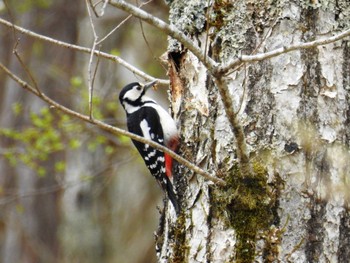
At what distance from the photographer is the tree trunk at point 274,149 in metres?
3.39

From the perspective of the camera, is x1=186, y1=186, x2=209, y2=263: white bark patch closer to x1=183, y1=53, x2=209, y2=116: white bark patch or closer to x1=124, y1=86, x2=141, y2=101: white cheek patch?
x1=183, y1=53, x2=209, y2=116: white bark patch

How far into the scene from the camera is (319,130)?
3.48m

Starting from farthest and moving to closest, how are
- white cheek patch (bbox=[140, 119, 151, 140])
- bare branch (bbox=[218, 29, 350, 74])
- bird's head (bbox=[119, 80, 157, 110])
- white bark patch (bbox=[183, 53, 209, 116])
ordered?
1. bird's head (bbox=[119, 80, 157, 110])
2. white cheek patch (bbox=[140, 119, 151, 140])
3. white bark patch (bbox=[183, 53, 209, 116])
4. bare branch (bbox=[218, 29, 350, 74])

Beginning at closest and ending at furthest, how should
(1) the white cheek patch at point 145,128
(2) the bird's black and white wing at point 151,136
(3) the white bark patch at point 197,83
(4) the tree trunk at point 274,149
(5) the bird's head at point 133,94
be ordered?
(4) the tree trunk at point 274,149
(3) the white bark patch at point 197,83
(2) the bird's black and white wing at point 151,136
(1) the white cheek patch at point 145,128
(5) the bird's head at point 133,94

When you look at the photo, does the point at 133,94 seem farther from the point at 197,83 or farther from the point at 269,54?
the point at 269,54

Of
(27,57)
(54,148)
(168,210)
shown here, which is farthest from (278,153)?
(27,57)

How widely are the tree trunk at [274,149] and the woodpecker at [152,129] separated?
0.31 m

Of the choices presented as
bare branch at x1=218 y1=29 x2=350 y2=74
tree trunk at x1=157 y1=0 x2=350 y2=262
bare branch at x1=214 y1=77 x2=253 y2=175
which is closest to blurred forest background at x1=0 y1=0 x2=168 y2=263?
tree trunk at x1=157 y1=0 x2=350 y2=262

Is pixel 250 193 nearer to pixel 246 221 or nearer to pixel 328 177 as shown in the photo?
pixel 246 221

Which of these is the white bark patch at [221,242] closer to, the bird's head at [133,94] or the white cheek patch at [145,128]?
the white cheek patch at [145,128]

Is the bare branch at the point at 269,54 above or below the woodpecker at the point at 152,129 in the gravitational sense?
below

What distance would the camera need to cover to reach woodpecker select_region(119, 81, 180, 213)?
4309mm

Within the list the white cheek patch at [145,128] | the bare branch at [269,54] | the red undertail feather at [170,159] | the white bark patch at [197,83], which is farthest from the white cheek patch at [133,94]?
the bare branch at [269,54]

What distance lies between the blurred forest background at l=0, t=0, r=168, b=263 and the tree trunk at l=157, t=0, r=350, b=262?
366cm
